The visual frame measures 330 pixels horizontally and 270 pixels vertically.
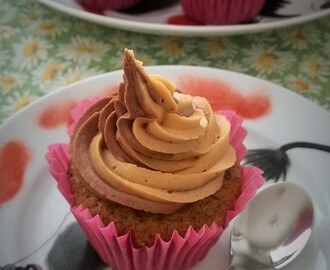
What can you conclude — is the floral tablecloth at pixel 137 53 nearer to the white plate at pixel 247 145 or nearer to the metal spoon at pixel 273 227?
the white plate at pixel 247 145

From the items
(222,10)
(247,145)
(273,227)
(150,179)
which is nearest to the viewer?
(150,179)

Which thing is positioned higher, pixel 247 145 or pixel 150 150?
pixel 150 150

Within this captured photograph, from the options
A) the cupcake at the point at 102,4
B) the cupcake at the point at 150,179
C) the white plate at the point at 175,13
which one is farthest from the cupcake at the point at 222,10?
the cupcake at the point at 150,179

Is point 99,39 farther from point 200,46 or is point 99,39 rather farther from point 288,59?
point 288,59

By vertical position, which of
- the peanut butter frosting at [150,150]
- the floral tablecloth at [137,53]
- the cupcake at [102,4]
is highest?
the peanut butter frosting at [150,150]

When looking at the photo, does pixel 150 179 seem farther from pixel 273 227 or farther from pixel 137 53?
pixel 137 53

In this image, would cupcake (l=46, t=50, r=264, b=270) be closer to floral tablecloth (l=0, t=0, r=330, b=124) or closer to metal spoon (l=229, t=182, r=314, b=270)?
metal spoon (l=229, t=182, r=314, b=270)

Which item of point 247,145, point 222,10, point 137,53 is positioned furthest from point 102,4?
point 247,145
